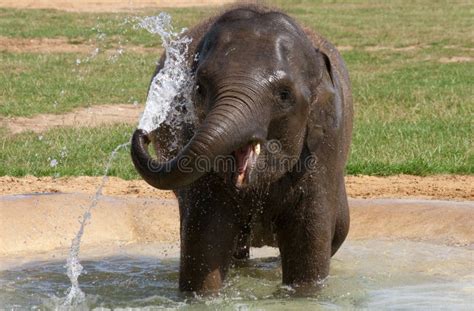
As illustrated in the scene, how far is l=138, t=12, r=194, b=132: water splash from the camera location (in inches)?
222

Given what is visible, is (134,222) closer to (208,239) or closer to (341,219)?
(341,219)

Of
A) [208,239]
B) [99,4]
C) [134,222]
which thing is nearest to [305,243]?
[208,239]

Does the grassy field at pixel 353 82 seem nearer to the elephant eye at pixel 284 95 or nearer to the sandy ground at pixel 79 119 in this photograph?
the sandy ground at pixel 79 119

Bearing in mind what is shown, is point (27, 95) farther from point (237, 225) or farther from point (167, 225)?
point (237, 225)

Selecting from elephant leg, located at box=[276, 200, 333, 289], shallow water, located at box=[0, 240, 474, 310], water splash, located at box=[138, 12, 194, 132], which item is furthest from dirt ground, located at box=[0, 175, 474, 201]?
water splash, located at box=[138, 12, 194, 132]

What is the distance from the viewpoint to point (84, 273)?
24.4ft

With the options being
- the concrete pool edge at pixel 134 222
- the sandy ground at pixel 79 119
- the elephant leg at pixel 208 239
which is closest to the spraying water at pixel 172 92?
the elephant leg at pixel 208 239

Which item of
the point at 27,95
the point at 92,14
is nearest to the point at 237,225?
the point at 27,95

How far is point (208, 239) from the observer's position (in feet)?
18.7

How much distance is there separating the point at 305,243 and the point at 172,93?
1.08 metres

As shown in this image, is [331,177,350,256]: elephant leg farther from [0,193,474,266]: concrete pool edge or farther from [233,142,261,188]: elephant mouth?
[0,193,474,266]: concrete pool edge

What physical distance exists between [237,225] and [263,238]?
0.43 meters

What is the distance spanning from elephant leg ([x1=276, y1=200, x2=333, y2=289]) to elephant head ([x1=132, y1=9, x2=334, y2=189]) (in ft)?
1.48

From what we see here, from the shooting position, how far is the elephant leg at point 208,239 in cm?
572
